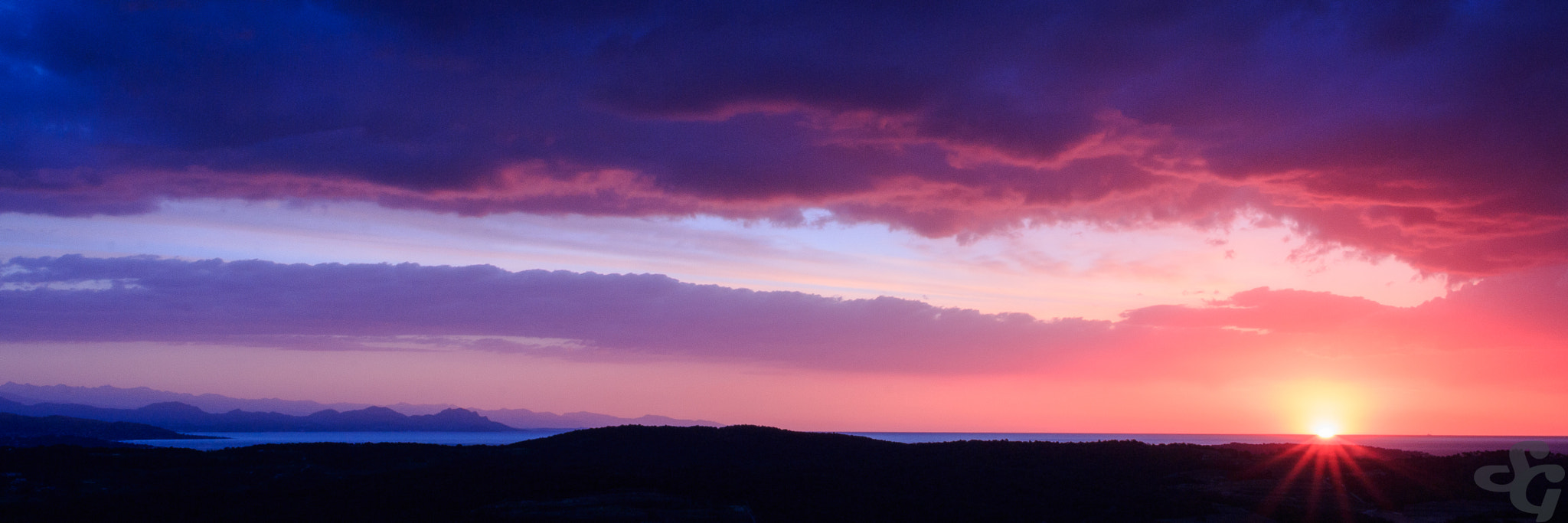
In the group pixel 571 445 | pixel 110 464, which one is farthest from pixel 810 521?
pixel 110 464

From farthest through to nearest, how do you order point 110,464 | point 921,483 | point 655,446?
point 655,446 < point 110,464 < point 921,483

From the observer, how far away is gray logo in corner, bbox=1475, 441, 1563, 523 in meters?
40.4

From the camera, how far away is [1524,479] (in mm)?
49938

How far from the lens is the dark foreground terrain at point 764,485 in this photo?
3866 cm

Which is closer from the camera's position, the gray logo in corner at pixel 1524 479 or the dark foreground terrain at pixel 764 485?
the dark foreground terrain at pixel 764 485

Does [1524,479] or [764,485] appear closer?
[764,485]

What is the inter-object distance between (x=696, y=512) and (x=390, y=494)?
555 inches

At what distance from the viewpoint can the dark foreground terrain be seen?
38.7 meters

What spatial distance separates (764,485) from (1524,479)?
40.3 meters

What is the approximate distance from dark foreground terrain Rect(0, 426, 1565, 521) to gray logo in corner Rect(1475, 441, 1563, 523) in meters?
0.72

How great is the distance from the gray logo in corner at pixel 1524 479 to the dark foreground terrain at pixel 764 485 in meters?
0.72

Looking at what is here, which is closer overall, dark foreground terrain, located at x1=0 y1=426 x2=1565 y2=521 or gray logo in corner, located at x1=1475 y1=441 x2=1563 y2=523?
dark foreground terrain, located at x1=0 y1=426 x2=1565 y2=521

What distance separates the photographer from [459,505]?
3922cm

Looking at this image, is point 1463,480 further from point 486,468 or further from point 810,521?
point 486,468
